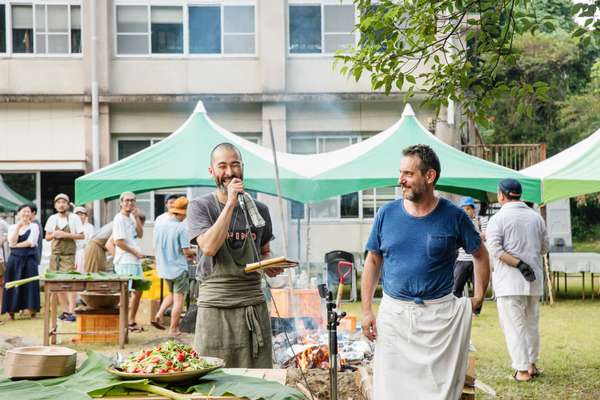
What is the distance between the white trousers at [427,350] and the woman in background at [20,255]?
10609 mm

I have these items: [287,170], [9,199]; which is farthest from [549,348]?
[9,199]

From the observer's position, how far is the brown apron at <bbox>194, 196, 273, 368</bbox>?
509 centimetres

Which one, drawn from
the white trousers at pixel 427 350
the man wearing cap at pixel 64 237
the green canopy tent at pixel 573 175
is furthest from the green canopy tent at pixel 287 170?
the white trousers at pixel 427 350

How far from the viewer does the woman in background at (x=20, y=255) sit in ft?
47.4

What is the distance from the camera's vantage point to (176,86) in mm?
22484

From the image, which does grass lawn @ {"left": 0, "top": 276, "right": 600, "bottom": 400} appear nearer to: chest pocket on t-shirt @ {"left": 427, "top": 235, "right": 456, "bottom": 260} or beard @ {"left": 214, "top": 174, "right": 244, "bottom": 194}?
chest pocket on t-shirt @ {"left": 427, "top": 235, "right": 456, "bottom": 260}

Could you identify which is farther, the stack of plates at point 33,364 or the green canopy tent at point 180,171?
the green canopy tent at point 180,171

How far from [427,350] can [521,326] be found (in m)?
4.09

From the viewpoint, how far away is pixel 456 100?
24.2ft

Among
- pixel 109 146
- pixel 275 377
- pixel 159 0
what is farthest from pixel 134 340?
pixel 159 0

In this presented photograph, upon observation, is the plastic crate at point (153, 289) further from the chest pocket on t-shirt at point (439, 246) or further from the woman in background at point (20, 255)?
the chest pocket on t-shirt at point (439, 246)

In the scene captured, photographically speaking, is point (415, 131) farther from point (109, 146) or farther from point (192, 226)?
point (109, 146)

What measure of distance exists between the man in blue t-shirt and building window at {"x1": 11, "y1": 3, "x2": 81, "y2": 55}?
61.9ft

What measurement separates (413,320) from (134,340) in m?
7.65
